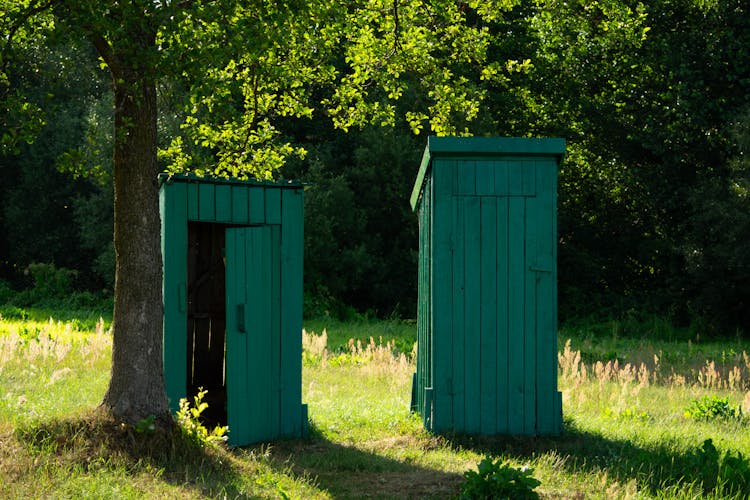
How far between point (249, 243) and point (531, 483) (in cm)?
333

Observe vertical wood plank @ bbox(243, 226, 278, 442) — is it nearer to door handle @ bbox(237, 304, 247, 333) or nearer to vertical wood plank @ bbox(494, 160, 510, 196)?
door handle @ bbox(237, 304, 247, 333)

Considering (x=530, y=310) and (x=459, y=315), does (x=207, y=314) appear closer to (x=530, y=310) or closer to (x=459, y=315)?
(x=459, y=315)

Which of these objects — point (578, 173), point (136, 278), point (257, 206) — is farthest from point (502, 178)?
point (578, 173)

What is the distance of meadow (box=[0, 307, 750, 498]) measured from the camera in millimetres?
6078

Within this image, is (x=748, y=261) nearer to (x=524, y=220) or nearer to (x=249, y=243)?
(x=524, y=220)

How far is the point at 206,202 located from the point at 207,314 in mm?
1850

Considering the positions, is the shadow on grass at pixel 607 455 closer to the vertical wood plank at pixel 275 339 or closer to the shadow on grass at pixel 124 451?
the vertical wood plank at pixel 275 339

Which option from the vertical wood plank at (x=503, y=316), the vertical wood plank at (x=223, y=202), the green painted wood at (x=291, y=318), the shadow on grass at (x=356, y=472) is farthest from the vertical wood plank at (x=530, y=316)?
the vertical wood plank at (x=223, y=202)

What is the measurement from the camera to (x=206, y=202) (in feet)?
25.3

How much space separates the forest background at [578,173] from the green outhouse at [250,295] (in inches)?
471

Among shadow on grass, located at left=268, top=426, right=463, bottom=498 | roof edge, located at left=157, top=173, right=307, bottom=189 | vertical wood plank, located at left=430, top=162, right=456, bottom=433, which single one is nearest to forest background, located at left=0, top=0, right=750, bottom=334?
vertical wood plank, located at left=430, top=162, right=456, bottom=433

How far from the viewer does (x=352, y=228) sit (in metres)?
23.6

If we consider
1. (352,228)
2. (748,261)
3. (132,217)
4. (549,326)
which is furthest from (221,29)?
(352,228)

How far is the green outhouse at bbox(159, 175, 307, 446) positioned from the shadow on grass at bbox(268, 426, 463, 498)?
15.0 inches
